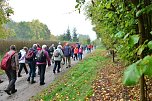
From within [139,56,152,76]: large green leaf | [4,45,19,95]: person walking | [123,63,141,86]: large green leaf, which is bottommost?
[4,45,19,95]: person walking

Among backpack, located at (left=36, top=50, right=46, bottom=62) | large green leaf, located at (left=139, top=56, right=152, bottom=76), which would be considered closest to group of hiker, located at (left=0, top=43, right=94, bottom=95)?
backpack, located at (left=36, top=50, right=46, bottom=62)

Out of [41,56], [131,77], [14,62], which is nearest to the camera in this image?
[131,77]

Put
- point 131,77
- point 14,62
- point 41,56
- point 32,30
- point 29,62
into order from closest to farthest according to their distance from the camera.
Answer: point 131,77
point 14,62
point 41,56
point 29,62
point 32,30

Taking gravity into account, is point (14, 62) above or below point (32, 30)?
below

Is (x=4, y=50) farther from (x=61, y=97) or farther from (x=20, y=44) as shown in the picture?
(x=61, y=97)

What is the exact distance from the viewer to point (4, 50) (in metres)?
39.2

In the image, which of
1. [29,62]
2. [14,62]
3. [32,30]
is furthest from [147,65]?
[32,30]

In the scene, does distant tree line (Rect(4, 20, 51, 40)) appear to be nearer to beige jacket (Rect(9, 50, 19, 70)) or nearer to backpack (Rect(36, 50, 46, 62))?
backpack (Rect(36, 50, 46, 62))

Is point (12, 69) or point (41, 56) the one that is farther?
point (41, 56)

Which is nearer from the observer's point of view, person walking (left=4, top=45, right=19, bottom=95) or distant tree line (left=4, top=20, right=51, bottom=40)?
person walking (left=4, top=45, right=19, bottom=95)

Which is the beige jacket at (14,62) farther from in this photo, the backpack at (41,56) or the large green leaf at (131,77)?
the large green leaf at (131,77)

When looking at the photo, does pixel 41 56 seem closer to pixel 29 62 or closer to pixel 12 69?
pixel 29 62

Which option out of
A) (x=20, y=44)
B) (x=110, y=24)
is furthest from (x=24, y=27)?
(x=110, y=24)

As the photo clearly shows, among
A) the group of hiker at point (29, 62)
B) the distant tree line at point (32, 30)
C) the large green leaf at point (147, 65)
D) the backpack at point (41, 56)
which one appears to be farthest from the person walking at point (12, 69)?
→ the distant tree line at point (32, 30)
